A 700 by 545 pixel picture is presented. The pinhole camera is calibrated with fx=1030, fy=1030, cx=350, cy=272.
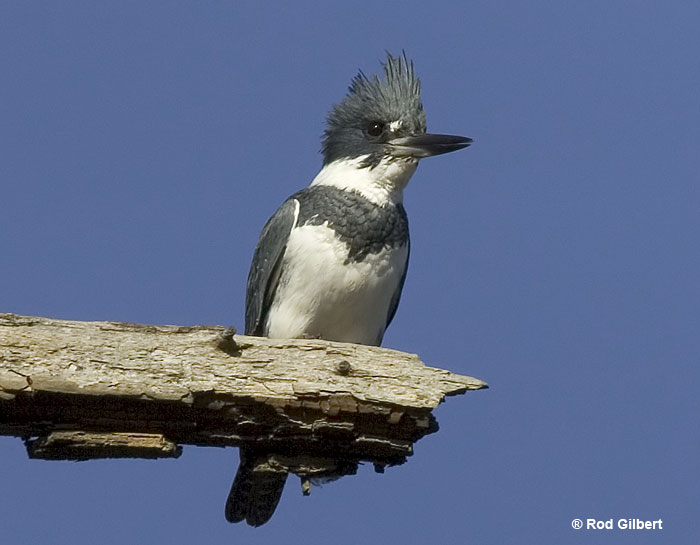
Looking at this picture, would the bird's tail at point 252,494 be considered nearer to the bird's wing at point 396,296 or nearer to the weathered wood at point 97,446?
the weathered wood at point 97,446

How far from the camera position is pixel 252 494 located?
4.76 meters

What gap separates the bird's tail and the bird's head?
1.82 m

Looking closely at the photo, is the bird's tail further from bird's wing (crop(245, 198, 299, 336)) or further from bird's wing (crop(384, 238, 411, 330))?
bird's wing (crop(384, 238, 411, 330))

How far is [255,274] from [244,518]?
1.38 metres

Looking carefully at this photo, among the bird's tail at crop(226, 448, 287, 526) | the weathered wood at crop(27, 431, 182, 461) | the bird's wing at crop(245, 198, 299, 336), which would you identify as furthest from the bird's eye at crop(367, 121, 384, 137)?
the weathered wood at crop(27, 431, 182, 461)

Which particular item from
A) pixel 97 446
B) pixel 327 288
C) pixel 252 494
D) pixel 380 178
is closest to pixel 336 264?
pixel 327 288

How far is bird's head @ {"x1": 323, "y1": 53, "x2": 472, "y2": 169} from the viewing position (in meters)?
5.58

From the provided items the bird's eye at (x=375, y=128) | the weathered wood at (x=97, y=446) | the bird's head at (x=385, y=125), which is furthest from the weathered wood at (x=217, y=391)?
the bird's eye at (x=375, y=128)

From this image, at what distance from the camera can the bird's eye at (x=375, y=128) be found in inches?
225

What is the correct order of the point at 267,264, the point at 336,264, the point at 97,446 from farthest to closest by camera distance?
1. the point at 267,264
2. the point at 336,264
3. the point at 97,446

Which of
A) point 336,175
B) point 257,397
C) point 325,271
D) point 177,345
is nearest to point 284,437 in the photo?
point 257,397

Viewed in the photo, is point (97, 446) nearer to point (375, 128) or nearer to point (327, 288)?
point (327, 288)

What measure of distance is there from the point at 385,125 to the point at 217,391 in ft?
6.87

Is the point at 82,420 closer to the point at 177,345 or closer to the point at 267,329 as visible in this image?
the point at 177,345
